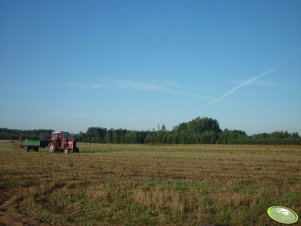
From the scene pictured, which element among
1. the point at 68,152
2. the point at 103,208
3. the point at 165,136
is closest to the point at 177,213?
the point at 103,208

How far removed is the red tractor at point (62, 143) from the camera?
116ft

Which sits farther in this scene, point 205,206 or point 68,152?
point 68,152

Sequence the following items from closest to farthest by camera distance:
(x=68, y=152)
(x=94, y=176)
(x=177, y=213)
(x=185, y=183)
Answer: (x=177, y=213) → (x=185, y=183) → (x=94, y=176) → (x=68, y=152)

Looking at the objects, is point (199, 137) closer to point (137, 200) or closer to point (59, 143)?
point (59, 143)

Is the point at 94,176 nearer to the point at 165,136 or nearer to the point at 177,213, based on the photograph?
the point at 177,213

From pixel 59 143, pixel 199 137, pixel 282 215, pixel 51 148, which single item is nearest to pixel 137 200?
pixel 282 215

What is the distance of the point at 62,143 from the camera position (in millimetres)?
35656

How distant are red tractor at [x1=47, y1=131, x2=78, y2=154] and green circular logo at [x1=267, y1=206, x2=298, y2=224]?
1102 inches

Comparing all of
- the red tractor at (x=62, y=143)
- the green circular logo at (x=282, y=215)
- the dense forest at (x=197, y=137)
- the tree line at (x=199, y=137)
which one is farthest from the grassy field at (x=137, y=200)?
the tree line at (x=199, y=137)

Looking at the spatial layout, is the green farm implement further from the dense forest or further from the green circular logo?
the dense forest

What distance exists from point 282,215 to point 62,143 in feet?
96.0

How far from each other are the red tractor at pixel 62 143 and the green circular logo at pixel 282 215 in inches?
1102

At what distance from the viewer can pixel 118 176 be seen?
16203 millimetres

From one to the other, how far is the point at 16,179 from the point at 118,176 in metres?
4.27
